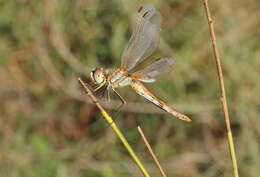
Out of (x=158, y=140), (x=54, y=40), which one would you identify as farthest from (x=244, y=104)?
(x=54, y=40)

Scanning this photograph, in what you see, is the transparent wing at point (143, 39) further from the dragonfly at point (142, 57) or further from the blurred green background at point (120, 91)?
the blurred green background at point (120, 91)

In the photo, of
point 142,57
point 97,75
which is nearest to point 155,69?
point 142,57

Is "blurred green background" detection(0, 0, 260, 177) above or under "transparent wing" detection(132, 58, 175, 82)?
above

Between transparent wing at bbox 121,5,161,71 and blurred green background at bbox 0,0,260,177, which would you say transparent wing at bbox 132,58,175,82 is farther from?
blurred green background at bbox 0,0,260,177

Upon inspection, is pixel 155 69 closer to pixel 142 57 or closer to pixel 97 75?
pixel 142 57

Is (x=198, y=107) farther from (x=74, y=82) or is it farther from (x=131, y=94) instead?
(x=74, y=82)

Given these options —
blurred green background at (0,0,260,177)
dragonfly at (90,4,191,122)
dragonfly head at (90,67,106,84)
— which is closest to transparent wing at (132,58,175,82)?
dragonfly at (90,4,191,122)
